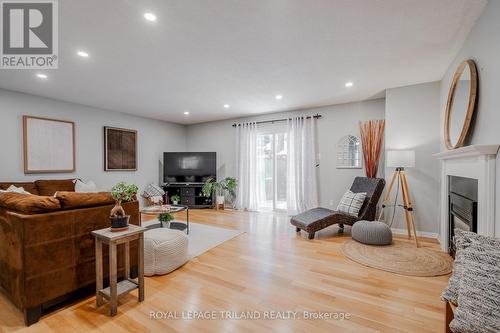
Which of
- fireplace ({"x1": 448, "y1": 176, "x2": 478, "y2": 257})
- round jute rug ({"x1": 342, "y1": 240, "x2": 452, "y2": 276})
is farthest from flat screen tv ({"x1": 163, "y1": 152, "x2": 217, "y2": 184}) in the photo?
fireplace ({"x1": 448, "y1": 176, "x2": 478, "y2": 257})

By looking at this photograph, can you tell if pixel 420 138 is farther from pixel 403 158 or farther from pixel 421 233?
pixel 421 233

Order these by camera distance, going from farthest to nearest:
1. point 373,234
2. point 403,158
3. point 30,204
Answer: point 403,158, point 373,234, point 30,204

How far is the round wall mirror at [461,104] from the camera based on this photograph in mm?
2113

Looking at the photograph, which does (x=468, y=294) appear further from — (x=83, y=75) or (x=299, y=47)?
(x=83, y=75)

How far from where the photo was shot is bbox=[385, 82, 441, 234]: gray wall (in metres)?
3.60

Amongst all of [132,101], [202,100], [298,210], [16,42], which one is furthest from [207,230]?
[16,42]

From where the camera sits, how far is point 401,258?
9.15ft

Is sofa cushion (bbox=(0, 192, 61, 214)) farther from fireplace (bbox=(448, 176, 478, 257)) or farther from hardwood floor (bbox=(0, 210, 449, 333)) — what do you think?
fireplace (bbox=(448, 176, 478, 257))

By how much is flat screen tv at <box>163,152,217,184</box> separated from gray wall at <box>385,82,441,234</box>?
174 inches

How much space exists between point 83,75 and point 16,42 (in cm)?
85

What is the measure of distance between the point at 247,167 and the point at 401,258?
3.87 metres

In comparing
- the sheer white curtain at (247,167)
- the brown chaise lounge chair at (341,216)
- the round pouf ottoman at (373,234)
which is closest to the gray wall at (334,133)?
the sheer white curtain at (247,167)

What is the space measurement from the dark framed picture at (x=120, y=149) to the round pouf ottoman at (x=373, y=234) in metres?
5.29

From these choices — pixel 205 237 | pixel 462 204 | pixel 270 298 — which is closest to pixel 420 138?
pixel 462 204
